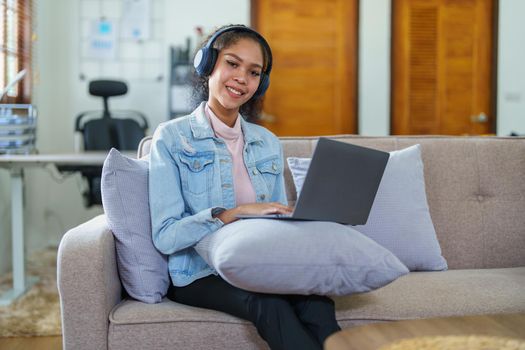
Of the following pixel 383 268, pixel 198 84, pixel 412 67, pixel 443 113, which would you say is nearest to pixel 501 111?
pixel 443 113

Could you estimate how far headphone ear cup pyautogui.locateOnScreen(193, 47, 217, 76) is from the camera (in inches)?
63.7

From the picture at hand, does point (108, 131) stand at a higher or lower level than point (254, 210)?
higher

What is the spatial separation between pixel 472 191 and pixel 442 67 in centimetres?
296

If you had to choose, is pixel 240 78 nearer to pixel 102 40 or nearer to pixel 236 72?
pixel 236 72

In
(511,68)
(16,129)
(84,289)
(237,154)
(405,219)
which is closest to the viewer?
(84,289)

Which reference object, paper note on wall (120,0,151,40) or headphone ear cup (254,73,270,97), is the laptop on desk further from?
paper note on wall (120,0,151,40)

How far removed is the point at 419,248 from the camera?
1.75 meters

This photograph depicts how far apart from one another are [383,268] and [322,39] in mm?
3639

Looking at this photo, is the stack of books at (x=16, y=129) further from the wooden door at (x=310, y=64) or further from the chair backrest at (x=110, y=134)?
the wooden door at (x=310, y=64)

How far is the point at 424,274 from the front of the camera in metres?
1.71

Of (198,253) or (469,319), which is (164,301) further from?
(469,319)

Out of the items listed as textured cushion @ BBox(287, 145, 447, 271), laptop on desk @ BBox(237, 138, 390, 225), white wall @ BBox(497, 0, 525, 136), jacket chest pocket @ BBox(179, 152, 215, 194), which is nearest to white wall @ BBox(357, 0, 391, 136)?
white wall @ BBox(497, 0, 525, 136)

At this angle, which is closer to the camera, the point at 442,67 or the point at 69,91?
the point at 69,91

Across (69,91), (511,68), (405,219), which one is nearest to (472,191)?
(405,219)
